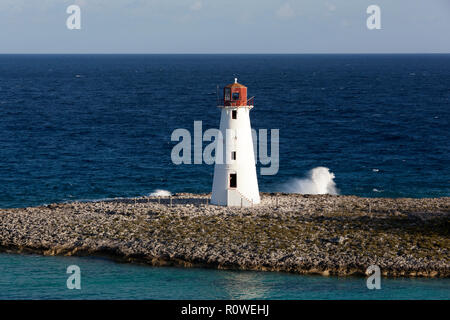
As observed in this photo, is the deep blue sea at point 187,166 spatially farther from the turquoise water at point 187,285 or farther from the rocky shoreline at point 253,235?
the rocky shoreline at point 253,235

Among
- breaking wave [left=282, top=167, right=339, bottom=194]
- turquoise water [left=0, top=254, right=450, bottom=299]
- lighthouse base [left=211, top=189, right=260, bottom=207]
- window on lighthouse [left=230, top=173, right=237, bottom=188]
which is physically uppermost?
window on lighthouse [left=230, top=173, right=237, bottom=188]

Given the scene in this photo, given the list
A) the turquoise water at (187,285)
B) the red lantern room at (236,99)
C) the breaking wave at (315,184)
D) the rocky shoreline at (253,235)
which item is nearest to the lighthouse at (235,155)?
the red lantern room at (236,99)

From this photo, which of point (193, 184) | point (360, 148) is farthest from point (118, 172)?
point (360, 148)

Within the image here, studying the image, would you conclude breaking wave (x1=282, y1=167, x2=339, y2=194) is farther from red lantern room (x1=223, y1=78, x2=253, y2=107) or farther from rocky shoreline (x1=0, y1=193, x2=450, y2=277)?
red lantern room (x1=223, y1=78, x2=253, y2=107)

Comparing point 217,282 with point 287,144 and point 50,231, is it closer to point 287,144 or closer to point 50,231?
Result: point 50,231

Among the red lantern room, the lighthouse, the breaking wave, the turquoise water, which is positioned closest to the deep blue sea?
the turquoise water

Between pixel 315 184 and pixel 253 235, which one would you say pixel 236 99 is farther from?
pixel 315 184
